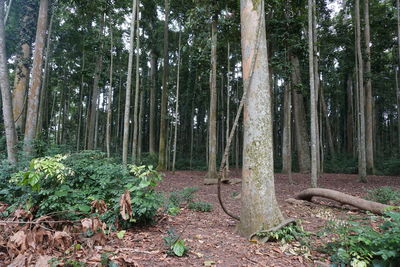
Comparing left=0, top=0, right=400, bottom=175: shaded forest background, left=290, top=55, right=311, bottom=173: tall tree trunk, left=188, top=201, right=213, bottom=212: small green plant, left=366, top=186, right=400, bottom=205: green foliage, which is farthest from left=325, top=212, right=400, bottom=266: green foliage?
left=290, top=55, right=311, bottom=173: tall tree trunk

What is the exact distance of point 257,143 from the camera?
370cm

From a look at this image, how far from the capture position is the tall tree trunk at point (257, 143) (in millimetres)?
Result: 3594

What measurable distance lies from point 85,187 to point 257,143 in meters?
2.96

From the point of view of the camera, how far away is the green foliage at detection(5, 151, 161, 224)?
3490 millimetres

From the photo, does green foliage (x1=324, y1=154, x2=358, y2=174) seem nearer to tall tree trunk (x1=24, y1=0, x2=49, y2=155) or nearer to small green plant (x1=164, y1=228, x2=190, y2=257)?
small green plant (x1=164, y1=228, x2=190, y2=257)

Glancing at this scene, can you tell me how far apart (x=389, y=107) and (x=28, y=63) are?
33.3 meters

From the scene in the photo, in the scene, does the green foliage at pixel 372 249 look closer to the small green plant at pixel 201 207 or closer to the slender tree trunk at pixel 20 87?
the small green plant at pixel 201 207

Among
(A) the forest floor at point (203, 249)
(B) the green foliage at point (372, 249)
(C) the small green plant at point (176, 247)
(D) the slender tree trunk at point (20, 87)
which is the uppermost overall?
(D) the slender tree trunk at point (20, 87)

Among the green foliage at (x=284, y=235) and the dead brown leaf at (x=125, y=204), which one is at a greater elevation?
the dead brown leaf at (x=125, y=204)

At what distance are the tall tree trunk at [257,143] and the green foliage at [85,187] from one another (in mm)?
1410

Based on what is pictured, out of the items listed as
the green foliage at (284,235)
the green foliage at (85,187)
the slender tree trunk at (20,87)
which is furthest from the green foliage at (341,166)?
the slender tree trunk at (20,87)

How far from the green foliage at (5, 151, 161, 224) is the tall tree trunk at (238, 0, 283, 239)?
141cm

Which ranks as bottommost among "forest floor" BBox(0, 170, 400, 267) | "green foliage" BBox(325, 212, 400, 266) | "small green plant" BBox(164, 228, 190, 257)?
"forest floor" BBox(0, 170, 400, 267)

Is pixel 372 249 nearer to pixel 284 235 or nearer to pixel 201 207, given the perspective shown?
pixel 284 235
